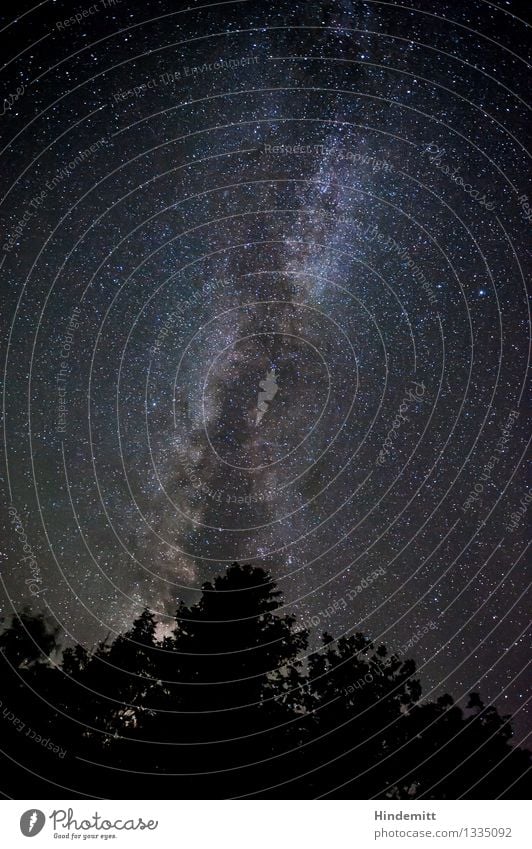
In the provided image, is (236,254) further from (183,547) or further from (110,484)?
(183,547)

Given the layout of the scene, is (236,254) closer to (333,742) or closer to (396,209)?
(396,209)

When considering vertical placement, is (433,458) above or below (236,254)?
below

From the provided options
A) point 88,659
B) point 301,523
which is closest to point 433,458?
point 301,523
